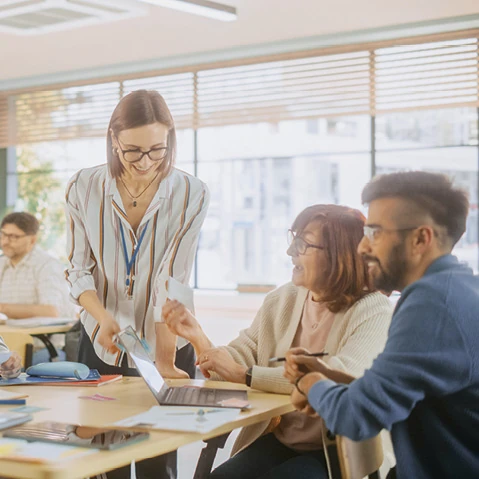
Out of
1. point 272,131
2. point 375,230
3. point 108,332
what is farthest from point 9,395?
point 272,131

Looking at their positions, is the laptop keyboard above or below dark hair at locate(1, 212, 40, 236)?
below

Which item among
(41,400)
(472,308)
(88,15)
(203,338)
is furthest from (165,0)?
(472,308)

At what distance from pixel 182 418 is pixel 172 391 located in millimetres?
389

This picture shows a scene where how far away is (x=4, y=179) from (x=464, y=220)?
7704 millimetres

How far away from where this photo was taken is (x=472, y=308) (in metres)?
1.68

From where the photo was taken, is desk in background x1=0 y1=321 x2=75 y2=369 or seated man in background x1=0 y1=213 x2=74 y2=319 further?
→ seated man in background x1=0 y1=213 x2=74 y2=319

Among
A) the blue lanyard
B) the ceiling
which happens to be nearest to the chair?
Result: the blue lanyard

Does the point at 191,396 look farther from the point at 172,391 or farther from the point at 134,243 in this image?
the point at 134,243

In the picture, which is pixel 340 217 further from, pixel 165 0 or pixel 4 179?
pixel 4 179

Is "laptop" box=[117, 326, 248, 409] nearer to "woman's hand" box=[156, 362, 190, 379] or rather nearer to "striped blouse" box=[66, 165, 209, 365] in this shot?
"woman's hand" box=[156, 362, 190, 379]

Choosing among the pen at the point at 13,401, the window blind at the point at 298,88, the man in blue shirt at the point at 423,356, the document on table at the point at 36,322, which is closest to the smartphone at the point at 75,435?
the pen at the point at 13,401

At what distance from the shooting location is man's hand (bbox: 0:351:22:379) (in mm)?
2611

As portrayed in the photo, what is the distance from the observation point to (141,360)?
234 centimetres

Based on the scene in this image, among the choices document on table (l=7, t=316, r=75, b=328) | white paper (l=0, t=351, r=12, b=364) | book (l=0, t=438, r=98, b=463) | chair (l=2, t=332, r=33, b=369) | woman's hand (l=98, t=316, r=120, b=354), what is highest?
woman's hand (l=98, t=316, r=120, b=354)
